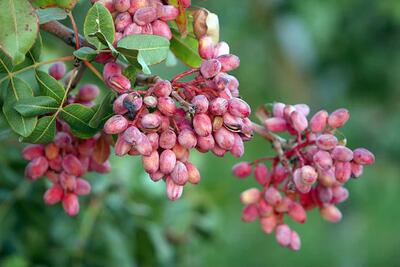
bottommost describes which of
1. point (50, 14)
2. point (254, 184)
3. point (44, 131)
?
point (254, 184)

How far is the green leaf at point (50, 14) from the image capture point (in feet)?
3.39

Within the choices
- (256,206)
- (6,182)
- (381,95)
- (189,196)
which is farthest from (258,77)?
(256,206)

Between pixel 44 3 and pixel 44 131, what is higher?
pixel 44 3

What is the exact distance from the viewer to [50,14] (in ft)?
3.43

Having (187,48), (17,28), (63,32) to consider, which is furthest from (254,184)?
(17,28)

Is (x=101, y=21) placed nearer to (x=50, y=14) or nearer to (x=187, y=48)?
(x=50, y=14)

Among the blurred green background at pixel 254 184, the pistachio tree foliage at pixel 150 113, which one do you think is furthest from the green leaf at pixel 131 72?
the blurred green background at pixel 254 184

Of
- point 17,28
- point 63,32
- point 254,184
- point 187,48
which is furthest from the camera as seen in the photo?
point 254,184

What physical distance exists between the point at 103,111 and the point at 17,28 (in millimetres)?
145

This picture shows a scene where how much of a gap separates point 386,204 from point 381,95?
3.23 ft

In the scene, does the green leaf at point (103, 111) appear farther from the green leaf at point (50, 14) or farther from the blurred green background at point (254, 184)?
the blurred green background at point (254, 184)

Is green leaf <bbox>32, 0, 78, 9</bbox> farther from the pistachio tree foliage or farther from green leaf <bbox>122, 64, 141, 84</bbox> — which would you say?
green leaf <bbox>122, 64, 141, 84</bbox>

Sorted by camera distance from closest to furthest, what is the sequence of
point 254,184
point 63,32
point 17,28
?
point 17,28 → point 63,32 → point 254,184

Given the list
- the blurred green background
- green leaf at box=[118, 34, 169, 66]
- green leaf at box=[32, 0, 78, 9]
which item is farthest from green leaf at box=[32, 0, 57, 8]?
the blurred green background
